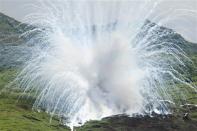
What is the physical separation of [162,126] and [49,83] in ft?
200

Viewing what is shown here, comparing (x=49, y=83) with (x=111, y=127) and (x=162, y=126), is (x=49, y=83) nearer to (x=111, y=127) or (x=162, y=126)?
(x=111, y=127)

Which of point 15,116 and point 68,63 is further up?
point 68,63

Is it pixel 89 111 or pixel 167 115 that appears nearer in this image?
pixel 167 115

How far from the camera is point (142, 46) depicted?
14900 cm

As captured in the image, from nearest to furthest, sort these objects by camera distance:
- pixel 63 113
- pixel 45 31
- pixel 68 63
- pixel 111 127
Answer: pixel 45 31, pixel 111 127, pixel 68 63, pixel 63 113

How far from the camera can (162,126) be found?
538 ft

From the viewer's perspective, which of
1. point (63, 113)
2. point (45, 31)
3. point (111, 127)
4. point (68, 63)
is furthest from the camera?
point (63, 113)

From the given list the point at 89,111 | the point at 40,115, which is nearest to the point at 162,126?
the point at 89,111

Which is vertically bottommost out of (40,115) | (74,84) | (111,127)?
(111,127)

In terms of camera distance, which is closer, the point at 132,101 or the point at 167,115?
the point at 167,115

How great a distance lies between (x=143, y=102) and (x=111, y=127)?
37.2m

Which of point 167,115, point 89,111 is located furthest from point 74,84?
point 167,115

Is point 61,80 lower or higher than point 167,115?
higher

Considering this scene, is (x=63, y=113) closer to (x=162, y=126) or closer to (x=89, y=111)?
(x=89, y=111)
